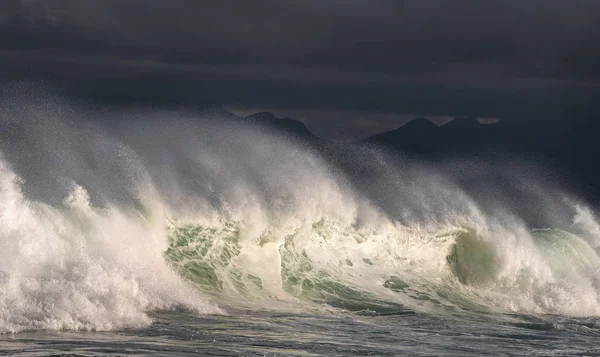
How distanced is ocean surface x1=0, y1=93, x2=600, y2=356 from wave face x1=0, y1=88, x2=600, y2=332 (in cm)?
6

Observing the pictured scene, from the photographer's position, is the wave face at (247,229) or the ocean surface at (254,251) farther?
the wave face at (247,229)

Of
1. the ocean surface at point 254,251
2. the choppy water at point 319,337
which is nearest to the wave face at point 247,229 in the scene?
the ocean surface at point 254,251

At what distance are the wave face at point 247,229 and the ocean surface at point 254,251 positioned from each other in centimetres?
6

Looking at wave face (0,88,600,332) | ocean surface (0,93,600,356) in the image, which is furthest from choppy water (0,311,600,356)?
wave face (0,88,600,332)

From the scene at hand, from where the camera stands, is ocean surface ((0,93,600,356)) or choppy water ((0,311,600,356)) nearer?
choppy water ((0,311,600,356))

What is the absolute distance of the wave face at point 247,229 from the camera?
24422 mm

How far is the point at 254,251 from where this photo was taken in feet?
101

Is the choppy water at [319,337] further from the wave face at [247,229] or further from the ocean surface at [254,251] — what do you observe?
the wave face at [247,229]

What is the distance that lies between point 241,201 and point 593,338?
10.8 metres

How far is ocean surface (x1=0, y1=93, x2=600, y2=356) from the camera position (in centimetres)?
2144

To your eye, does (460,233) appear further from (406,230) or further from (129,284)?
(129,284)

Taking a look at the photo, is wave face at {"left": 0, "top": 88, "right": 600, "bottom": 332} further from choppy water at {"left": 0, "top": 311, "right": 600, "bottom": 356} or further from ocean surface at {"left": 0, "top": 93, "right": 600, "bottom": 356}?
choppy water at {"left": 0, "top": 311, "right": 600, "bottom": 356}

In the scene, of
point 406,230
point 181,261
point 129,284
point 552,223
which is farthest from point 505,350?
point 552,223

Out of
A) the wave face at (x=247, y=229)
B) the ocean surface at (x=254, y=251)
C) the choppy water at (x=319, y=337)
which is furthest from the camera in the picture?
the wave face at (x=247, y=229)
